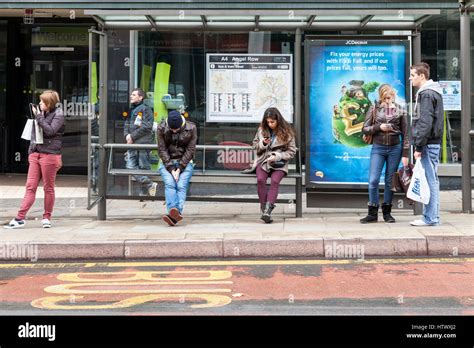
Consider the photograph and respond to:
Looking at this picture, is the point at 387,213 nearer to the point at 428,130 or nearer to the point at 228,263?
the point at 428,130

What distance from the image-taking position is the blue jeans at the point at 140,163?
10078 mm

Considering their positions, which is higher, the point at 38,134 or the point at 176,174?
the point at 38,134

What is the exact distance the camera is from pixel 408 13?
371 inches

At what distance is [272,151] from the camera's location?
370 inches

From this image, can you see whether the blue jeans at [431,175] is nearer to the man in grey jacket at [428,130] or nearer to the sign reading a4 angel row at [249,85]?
the man in grey jacket at [428,130]

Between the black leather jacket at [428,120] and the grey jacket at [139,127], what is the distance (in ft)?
12.8

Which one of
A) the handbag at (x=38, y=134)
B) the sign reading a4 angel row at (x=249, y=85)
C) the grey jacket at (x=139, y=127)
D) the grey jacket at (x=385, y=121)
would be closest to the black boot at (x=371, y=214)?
the grey jacket at (x=385, y=121)

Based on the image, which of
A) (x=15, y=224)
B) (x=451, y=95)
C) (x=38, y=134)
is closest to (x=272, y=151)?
(x=38, y=134)

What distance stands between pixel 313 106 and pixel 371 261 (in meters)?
3.03

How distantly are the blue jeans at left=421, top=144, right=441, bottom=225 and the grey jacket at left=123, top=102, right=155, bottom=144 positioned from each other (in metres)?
3.95

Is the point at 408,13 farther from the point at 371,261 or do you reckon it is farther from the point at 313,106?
the point at 371,261

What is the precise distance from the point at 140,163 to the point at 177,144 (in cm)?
100
